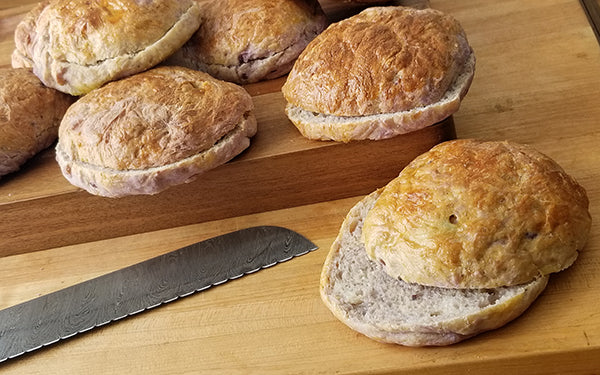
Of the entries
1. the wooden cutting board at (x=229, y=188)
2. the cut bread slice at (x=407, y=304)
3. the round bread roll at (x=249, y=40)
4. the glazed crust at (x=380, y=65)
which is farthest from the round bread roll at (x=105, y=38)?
the cut bread slice at (x=407, y=304)

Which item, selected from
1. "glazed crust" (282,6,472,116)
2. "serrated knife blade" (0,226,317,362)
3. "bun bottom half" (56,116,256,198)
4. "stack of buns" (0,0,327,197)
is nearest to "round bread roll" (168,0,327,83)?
"stack of buns" (0,0,327,197)

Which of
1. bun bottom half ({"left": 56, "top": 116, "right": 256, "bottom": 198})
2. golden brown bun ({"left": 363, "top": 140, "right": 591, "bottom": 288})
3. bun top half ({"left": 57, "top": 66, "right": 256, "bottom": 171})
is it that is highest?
bun top half ({"left": 57, "top": 66, "right": 256, "bottom": 171})

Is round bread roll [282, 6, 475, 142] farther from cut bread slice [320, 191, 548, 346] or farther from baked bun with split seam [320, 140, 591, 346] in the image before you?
cut bread slice [320, 191, 548, 346]

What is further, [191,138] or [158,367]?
[191,138]

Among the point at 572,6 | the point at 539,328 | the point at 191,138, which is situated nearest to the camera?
the point at 539,328

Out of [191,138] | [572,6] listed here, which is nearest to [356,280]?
[191,138]

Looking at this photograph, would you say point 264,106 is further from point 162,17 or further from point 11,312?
point 11,312
